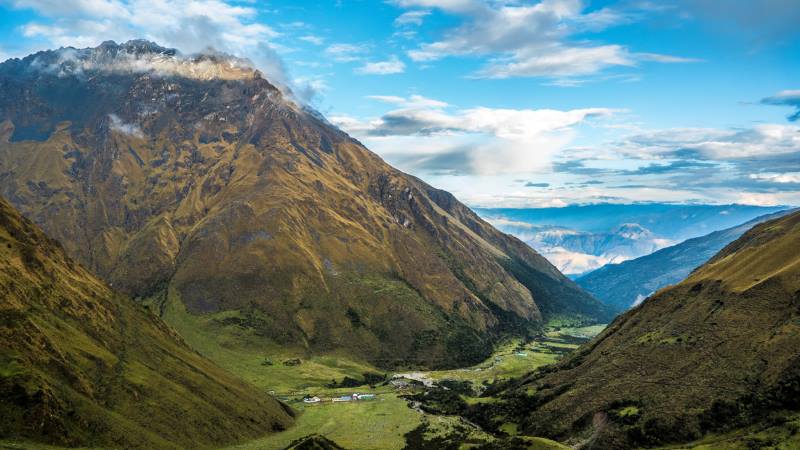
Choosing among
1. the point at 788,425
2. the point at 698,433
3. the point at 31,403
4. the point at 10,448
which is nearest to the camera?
the point at 10,448

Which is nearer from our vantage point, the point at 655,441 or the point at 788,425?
the point at 788,425

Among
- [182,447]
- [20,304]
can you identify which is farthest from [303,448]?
[20,304]

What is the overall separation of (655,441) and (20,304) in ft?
692

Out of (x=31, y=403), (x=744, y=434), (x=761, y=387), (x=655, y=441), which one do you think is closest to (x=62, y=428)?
(x=31, y=403)

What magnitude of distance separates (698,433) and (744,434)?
571 inches

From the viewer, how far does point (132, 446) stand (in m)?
179

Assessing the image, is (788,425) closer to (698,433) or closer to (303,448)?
(698,433)

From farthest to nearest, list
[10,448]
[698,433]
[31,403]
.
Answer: [698,433] → [31,403] → [10,448]

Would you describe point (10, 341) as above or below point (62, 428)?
above

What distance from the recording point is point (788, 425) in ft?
573

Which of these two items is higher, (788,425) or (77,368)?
(77,368)

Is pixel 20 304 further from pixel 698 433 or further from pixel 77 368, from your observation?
pixel 698 433

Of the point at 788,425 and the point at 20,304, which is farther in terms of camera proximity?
the point at 20,304

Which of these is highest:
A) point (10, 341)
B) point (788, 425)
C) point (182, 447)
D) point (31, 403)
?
point (10, 341)
